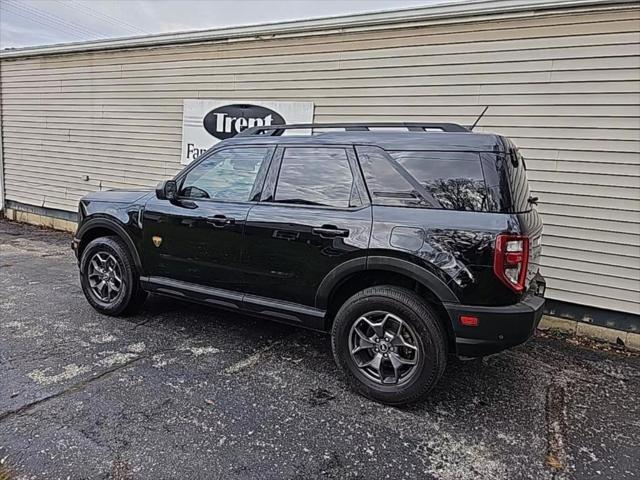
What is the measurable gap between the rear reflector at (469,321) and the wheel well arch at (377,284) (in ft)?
0.36

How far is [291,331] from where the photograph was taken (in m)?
4.29

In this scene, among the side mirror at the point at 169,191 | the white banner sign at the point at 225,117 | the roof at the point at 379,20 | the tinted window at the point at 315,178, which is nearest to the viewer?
the tinted window at the point at 315,178

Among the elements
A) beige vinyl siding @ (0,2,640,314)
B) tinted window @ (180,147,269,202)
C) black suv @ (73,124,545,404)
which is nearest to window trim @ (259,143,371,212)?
black suv @ (73,124,545,404)

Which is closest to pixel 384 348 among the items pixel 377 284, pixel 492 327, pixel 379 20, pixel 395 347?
pixel 395 347

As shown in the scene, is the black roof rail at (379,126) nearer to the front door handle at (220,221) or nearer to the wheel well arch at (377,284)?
the front door handle at (220,221)

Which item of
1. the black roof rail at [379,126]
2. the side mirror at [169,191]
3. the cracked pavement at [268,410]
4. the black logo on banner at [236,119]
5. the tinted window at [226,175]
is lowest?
the cracked pavement at [268,410]

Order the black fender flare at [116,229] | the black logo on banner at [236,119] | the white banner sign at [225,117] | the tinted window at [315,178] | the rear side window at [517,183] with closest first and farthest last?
1. the rear side window at [517,183]
2. the tinted window at [315,178]
3. the black fender flare at [116,229]
4. the white banner sign at [225,117]
5. the black logo on banner at [236,119]

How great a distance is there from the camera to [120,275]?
4293 mm

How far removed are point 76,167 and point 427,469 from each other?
878 cm

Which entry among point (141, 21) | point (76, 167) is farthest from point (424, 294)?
point (141, 21)

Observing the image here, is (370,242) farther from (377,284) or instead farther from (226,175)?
(226,175)

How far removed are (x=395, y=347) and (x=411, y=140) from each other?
142 cm

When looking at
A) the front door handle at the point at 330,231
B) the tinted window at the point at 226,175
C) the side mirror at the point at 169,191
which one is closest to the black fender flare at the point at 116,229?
the side mirror at the point at 169,191

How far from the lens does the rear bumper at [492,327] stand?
273 cm
